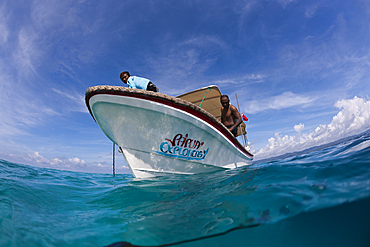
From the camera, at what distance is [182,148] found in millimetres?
3666

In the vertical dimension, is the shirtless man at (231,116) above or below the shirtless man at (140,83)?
below

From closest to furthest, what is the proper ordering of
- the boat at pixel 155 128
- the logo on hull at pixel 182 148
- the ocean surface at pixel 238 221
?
the ocean surface at pixel 238 221 < the boat at pixel 155 128 < the logo on hull at pixel 182 148

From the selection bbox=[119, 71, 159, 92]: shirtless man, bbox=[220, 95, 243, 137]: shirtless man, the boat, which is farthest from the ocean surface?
bbox=[220, 95, 243, 137]: shirtless man

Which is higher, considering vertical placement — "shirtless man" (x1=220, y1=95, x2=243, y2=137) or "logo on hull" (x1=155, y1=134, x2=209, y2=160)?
"shirtless man" (x1=220, y1=95, x2=243, y2=137)

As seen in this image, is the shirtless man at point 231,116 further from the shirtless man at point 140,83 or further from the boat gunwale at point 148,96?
the shirtless man at point 140,83

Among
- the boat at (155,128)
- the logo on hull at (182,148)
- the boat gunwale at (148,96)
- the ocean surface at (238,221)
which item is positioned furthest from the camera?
the logo on hull at (182,148)

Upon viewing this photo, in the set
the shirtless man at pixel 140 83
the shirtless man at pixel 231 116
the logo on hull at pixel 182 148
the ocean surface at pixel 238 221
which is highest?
the shirtless man at pixel 140 83

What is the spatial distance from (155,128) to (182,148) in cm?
82

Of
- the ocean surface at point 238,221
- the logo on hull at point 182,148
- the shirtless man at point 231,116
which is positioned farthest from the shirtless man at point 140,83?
the shirtless man at point 231,116

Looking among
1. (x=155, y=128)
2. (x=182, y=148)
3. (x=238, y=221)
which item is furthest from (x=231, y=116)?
(x=238, y=221)

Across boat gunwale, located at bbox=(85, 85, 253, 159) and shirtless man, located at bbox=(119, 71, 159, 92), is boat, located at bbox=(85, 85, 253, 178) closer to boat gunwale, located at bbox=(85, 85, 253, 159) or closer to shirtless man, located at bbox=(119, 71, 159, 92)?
boat gunwale, located at bbox=(85, 85, 253, 159)

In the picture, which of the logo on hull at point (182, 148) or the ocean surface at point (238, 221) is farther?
the logo on hull at point (182, 148)

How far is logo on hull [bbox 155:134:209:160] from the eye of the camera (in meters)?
3.53

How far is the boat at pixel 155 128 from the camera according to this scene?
3.17 meters
